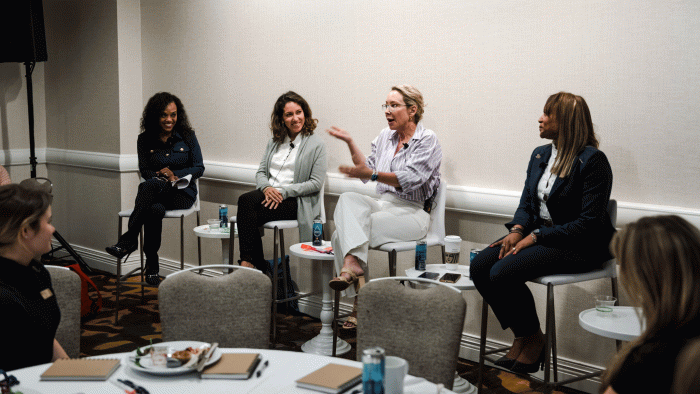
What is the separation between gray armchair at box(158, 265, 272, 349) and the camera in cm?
237

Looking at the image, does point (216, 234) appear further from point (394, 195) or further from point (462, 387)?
point (462, 387)

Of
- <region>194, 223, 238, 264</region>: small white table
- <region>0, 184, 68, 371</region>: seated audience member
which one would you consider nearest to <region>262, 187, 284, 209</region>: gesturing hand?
<region>194, 223, 238, 264</region>: small white table

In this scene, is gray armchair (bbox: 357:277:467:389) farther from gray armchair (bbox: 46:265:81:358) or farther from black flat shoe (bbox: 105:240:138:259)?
black flat shoe (bbox: 105:240:138:259)

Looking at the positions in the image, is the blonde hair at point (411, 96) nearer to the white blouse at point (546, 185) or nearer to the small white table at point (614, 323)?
the white blouse at point (546, 185)

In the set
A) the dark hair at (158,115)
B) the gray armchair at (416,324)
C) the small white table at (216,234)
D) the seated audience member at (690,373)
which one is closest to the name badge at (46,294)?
the gray armchair at (416,324)

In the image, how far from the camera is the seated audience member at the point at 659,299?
4.62 feet

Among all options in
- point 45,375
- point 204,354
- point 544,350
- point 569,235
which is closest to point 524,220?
point 569,235

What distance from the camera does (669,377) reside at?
4.56 feet

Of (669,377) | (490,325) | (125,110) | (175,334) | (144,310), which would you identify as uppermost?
(125,110)

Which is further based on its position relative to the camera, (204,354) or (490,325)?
(490,325)

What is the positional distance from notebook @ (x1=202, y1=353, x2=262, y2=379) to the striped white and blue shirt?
2.03m

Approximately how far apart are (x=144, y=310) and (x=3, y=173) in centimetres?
149

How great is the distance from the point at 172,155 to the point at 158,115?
1.04 ft

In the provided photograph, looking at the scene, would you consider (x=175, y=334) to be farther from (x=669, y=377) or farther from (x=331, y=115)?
(x=331, y=115)
